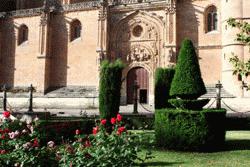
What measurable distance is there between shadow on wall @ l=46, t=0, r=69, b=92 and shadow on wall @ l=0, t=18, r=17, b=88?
5203mm

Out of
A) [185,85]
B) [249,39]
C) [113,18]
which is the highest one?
[113,18]

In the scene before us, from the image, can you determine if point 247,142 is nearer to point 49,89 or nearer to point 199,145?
point 199,145

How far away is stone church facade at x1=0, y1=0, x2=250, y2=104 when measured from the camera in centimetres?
2950

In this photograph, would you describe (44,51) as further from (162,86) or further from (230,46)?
(162,86)

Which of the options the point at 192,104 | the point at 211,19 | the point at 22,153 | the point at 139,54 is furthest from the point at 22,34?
the point at 22,153

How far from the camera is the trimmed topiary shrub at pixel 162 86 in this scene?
18297mm

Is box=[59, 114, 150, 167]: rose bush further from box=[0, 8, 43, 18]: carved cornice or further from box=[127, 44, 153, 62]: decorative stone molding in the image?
box=[0, 8, 43, 18]: carved cornice

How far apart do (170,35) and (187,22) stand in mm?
2049

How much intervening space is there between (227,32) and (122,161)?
24.4m

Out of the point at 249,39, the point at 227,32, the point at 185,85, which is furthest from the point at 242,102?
the point at 249,39

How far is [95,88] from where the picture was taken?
33.0 metres

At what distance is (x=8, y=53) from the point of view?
38375 millimetres

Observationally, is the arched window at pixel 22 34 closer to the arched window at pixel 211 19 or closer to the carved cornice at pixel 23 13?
the carved cornice at pixel 23 13

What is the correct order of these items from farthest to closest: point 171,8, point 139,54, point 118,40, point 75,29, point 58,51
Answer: point 75,29
point 58,51
point 118,40
point 139,54
point 171,8
